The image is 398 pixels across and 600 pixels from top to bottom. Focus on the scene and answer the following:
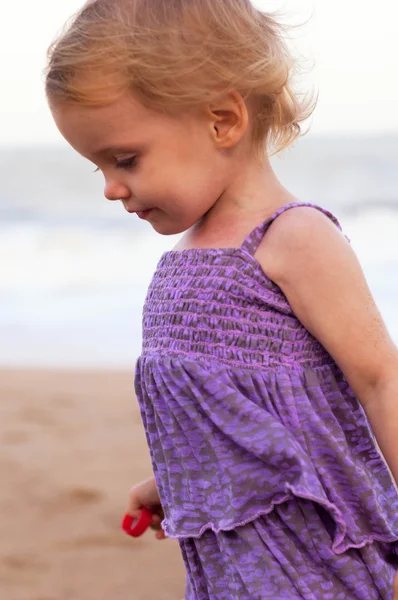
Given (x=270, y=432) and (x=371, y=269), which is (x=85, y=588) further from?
(x=371, y=269)

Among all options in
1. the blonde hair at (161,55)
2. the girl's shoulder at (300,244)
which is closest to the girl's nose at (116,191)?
the blonde hair at (161,55)

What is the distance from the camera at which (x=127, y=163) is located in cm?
171

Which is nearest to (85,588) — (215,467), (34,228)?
(215,467)

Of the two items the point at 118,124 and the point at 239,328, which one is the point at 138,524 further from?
the point at 118,124

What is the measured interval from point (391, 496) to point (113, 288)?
5.46m

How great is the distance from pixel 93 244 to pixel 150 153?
8.07 meters

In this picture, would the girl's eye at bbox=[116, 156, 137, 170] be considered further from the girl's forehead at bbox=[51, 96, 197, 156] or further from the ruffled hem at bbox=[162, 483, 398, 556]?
the ruffled hem at bbox=[162, 483, 398, 556]

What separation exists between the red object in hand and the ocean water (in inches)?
124

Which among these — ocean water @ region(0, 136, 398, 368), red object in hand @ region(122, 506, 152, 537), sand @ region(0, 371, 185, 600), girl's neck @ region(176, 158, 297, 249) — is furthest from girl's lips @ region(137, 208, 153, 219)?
ocean water @ region(0, 136, 398, 368)

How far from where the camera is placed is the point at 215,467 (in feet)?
5.50

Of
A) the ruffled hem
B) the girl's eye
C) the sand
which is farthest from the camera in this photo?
the sand

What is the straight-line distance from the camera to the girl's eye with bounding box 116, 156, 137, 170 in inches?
66.9

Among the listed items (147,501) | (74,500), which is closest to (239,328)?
(147,501)

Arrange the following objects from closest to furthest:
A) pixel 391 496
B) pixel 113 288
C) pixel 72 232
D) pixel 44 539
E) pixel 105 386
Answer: pixel 391 496 < pixel 44 539 < pixel 105 386 < pixel 113 288 < pixel 72 232
